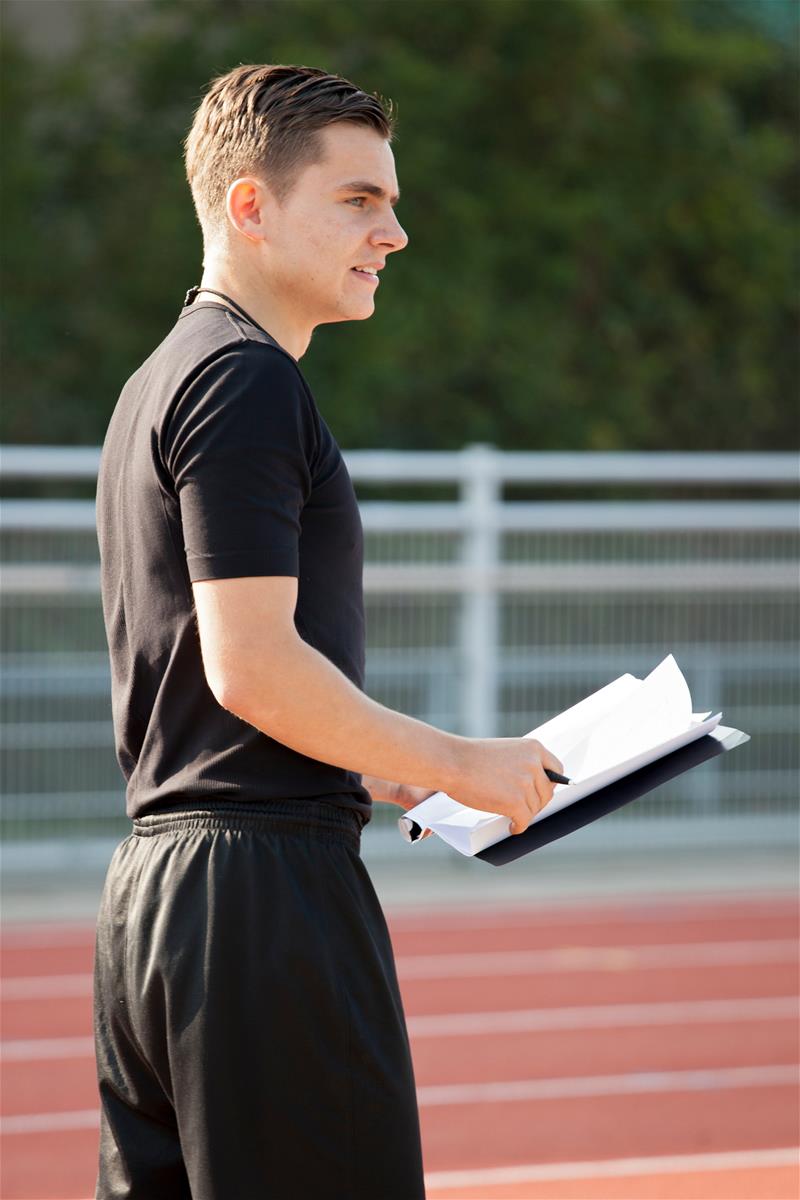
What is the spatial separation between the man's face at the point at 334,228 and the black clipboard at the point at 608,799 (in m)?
0.61

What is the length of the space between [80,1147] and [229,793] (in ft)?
10.4

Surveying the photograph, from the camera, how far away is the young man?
5.70ft

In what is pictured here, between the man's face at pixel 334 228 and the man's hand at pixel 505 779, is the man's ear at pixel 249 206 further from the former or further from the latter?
the man's hand at pixel 505 779

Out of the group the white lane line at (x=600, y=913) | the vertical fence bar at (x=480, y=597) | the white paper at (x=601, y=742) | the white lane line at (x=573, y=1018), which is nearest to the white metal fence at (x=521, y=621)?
the vertical fence bar at (x=480, y=597)

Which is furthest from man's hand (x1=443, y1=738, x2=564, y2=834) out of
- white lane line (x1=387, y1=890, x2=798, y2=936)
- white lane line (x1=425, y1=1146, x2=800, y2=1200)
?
white lane line (x1=387, y1=890, x2=798, y2=936)

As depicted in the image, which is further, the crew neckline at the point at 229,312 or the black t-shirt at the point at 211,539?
the crew neckline at the point at 229,312

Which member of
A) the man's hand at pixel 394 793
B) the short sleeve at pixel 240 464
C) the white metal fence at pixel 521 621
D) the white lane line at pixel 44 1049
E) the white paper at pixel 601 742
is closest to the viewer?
the short sleeve at pixel 240 464

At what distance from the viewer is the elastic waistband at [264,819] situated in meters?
1.83

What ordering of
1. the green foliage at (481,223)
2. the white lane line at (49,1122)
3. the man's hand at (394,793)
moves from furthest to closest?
1. the green foliage at (481,223)
2. the white lane line at (49,1122)
3. the man's hand at (394,793)

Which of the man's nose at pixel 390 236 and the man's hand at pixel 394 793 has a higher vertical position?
the man's nose at pixel 390 236

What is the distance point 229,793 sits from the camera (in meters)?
1.83

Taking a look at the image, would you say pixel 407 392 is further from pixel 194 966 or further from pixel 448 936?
pixel 194 966

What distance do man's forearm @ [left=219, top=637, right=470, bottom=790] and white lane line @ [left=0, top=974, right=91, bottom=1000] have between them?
15.4ft

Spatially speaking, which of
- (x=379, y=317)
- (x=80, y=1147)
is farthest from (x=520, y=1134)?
(x=379, y=317)
